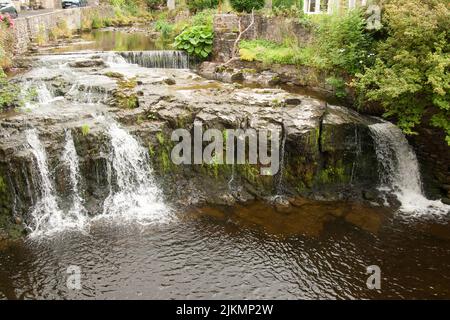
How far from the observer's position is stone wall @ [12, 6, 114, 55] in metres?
19.0

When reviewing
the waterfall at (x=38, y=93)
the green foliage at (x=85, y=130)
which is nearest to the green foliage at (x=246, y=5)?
the waterfall at (x=38, y=93)

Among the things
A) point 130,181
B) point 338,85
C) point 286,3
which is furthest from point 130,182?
point 286,3

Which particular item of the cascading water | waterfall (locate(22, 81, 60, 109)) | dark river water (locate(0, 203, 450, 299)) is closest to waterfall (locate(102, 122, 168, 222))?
dark river water (locate(0, 203, 450, 299))

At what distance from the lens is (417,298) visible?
794cm

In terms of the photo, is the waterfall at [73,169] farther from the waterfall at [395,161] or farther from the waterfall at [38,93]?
the waterfall at [395,161]

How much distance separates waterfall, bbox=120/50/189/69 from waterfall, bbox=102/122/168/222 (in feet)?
28.0

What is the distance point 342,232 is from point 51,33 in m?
21.5

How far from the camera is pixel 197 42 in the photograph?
20.8 metres

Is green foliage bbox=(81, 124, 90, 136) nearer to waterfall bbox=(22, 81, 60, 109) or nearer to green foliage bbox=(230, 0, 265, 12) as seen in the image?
waterfall bbox=(22, 81, 60, 109)

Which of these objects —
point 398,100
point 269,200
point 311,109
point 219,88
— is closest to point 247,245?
point 269,200

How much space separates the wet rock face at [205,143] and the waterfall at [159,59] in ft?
21.9

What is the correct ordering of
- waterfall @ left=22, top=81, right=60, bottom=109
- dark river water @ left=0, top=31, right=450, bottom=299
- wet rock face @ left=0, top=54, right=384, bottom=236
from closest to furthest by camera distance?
dark river water @ left=0, top=31, right=450, bottom=299 → wet rock face @ left=0, top=54, right=384, bottom=236 → waterfall @ left=22, top=81, right=60, bottom=109

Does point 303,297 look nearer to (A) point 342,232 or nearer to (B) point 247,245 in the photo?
(B) point 247,245

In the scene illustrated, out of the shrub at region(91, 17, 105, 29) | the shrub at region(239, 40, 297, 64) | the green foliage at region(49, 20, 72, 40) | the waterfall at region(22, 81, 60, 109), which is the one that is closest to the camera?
the waterfall at region(22, 81, 60, 109)
